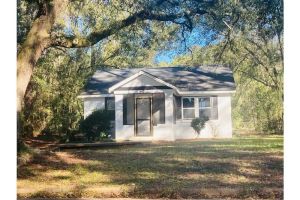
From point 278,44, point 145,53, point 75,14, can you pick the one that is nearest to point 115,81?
point 145,53

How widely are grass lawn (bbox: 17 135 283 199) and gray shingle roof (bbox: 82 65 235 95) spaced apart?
2.52ft

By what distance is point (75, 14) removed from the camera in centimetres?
617

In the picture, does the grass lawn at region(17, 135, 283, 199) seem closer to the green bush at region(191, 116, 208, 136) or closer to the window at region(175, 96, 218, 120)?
the green bush at region(191, 116, 208, 136)

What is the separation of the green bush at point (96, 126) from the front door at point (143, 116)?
40 cm

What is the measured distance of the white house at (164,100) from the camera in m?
5.90

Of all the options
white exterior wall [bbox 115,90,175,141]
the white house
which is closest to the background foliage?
the white house

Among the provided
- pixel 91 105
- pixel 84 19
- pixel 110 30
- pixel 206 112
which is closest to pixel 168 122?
pixel 206 112

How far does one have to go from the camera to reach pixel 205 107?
20.2 feet

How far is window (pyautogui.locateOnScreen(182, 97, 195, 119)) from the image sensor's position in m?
6.21

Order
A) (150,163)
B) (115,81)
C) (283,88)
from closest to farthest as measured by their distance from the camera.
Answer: (283,88) → (150,163) → (115,81)

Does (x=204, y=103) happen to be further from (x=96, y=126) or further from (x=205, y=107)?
(x=96, y=126)
